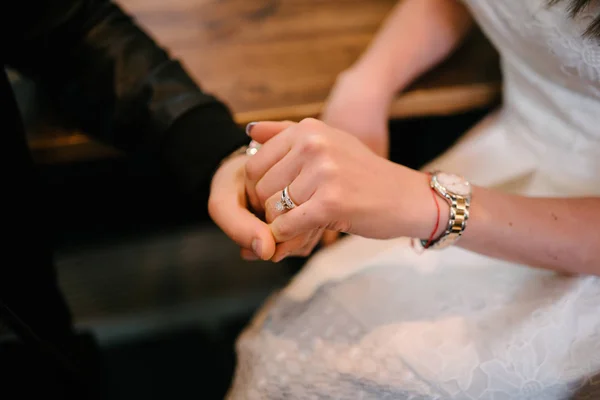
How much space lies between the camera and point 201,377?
1328 mm

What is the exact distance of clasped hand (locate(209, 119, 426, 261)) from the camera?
58cm

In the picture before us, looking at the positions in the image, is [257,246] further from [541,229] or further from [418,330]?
[541,229]

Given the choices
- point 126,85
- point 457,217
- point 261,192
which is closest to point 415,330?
point 457,217

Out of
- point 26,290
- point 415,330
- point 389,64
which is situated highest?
point 389,64

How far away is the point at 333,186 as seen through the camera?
1.89 feet

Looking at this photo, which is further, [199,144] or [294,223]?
[199,144]

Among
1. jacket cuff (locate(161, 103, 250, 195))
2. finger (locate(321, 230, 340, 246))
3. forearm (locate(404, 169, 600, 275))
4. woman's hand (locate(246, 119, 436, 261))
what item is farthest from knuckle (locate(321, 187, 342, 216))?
finger (locate(321, 230, 340, 246))

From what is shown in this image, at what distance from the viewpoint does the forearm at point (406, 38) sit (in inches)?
33.1

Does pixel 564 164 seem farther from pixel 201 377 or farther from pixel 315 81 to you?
pixel 201 377

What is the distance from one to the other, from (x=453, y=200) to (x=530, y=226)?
10 cm

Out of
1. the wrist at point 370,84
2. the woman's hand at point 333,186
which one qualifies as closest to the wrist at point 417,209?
the woman's hand at point 333,186

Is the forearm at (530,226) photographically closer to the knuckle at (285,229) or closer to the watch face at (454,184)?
the watch face at (454,184)

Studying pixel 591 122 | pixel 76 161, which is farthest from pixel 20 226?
pixel 591 122

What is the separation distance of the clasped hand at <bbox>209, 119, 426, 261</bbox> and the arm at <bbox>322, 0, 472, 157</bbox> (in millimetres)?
185
